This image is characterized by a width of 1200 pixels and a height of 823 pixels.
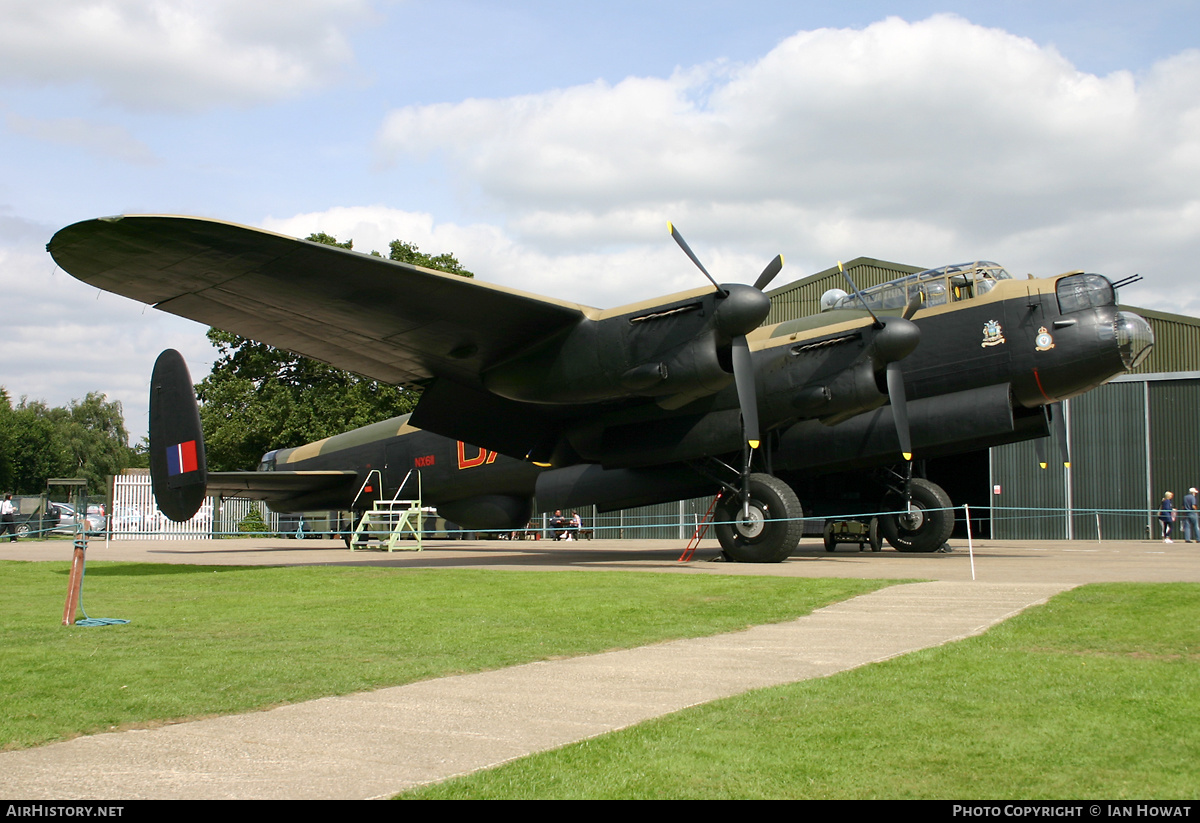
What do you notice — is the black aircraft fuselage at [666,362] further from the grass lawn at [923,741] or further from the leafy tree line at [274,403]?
the leafy tree line at [274,403]

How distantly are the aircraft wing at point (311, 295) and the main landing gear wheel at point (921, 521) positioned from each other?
9070 millimetres

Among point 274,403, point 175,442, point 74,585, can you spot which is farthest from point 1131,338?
point 274,403

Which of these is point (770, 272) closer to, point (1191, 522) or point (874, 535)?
point (874, 535)

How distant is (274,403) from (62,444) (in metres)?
57.8

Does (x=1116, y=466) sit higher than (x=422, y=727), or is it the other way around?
(x=1116, y=466)

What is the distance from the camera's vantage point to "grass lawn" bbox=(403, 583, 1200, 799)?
3.28 metres

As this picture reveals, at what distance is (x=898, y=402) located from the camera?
1558cm

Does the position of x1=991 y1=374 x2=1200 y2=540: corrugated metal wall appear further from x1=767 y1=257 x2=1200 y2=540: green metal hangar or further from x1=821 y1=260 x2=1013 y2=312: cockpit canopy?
x1=821 y1=260 x2=1013 y2=312: cockpit canopy

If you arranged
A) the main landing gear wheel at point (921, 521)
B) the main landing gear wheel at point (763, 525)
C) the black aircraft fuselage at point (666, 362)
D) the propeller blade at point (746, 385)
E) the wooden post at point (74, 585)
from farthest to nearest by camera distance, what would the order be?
the main landing gear wheel at point (921, 521), the main landing gear wheel at point (763, 525), the propeller blade at point (746, 385), the black aircraft fuselage at point (666, 362), the wooden post at point (74, 585)

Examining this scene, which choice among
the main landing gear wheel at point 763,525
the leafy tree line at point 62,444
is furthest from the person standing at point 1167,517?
the leafy tree line at point 62,444

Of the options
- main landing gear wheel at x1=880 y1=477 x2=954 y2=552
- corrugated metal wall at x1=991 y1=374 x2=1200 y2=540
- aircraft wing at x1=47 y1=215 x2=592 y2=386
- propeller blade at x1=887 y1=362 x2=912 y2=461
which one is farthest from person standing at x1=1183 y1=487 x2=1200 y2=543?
aircraft wing at x1=47 y1=215 x2=592 y2=386

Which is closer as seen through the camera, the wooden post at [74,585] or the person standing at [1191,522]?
the wooden post at [74,585]

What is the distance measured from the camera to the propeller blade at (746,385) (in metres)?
13.9
